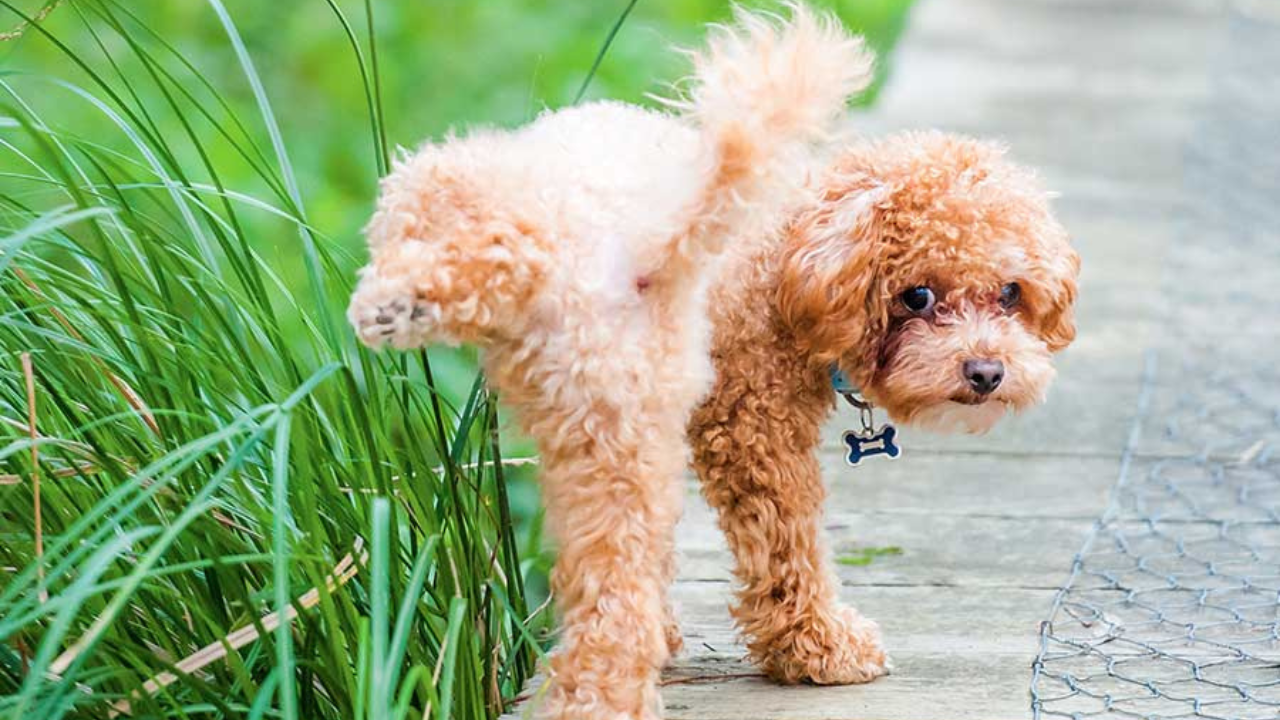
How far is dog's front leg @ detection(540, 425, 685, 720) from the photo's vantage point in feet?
6.72

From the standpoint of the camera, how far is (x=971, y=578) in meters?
3.15

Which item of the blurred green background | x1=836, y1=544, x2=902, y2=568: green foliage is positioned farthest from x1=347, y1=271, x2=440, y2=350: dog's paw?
the blurred green background

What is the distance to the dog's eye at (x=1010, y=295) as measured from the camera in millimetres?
2377

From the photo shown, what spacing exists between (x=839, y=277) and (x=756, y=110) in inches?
16.6

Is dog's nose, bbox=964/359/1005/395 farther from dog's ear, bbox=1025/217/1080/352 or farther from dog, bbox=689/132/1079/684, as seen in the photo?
dog's ear, bbox=1025/217/1080/352

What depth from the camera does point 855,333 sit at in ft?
7.67

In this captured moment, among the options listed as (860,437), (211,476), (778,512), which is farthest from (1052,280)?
(211,476)

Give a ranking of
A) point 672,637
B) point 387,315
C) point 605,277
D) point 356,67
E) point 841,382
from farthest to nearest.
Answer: point 356,67, point 672,637, point 841,382, point 605,277, point 387,315

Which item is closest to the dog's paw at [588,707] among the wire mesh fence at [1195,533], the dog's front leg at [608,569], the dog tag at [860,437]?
the dog's front leg at [608,569]

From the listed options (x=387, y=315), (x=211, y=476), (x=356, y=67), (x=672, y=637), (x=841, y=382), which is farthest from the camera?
(x=356, y=67)

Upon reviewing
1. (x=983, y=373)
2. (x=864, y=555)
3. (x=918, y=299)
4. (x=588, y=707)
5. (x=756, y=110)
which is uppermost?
(x=756, y=110)

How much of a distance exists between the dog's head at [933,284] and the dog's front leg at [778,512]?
3.9 inches

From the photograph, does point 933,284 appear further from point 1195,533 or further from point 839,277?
point 1195,533

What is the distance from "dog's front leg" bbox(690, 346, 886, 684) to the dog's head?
0.33 feet
